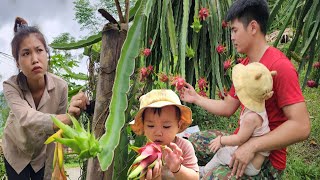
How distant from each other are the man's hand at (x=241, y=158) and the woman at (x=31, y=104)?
62cm

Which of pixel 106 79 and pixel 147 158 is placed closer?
pixel 147 158

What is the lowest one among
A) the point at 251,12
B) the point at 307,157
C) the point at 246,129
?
the point at 307,157

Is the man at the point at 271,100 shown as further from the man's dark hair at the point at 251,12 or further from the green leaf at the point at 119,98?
the green leaf at the point at 119,98

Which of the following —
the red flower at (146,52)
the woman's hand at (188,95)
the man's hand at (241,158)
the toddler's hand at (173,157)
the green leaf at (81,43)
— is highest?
the green leaf at (81,43)

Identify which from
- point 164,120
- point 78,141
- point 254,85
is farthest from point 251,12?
point 78,141

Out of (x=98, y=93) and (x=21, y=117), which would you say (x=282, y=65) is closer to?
(x=98, y=93)

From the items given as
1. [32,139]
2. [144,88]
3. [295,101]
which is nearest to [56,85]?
[32,139]

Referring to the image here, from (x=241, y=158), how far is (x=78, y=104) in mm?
639

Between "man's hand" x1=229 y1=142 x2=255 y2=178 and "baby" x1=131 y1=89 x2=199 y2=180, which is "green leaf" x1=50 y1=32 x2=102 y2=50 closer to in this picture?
"baby" x1=131 y1=89 x2=199 y2=180

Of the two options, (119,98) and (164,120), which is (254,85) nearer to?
(164,120)

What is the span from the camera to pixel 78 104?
168 centimetres

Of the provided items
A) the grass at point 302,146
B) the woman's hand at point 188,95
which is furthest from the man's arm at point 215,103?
the grass at point 302,146

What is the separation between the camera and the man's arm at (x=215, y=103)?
1.76 m

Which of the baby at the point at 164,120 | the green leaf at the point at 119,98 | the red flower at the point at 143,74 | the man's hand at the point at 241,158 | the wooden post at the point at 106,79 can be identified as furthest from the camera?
the red flower at the point at 143,74
